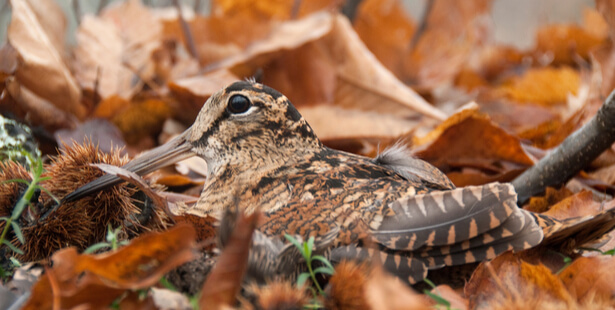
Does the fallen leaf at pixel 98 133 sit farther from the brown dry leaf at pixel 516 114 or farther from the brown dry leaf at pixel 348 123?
the brown dry leaf at pixel 516 114

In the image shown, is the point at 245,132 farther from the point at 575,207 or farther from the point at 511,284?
the point at 575,207

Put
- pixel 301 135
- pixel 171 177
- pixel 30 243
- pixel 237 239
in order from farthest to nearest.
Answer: pixel 171 177 → pixel 301 135 → pixel 30 243 → pixel 237 239

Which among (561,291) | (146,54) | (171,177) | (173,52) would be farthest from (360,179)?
(173,52)

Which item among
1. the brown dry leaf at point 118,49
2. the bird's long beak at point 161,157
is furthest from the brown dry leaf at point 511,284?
the brown dry leaf at point 118,49

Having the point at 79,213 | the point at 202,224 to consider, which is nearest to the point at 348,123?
the point at 202,224

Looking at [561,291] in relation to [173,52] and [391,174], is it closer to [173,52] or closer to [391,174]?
[391,174]

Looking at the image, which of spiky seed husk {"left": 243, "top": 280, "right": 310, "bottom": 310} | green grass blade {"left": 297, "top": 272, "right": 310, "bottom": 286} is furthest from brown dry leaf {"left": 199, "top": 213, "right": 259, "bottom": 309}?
green grass blade {"left": 297, "top": 272, "right": 310, "bottom": 286}
